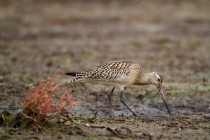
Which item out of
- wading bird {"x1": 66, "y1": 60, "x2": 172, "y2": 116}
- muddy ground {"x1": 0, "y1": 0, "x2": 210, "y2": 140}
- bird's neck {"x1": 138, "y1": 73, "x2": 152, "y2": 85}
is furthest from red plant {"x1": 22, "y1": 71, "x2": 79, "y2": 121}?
bird's neck {"x1": 138, "y1": 73, "x2": 152, "y2": 85}

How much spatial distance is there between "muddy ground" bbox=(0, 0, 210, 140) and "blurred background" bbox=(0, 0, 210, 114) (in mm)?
22

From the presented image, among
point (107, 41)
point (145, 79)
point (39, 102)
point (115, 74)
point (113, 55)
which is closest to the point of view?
point (39, 102)

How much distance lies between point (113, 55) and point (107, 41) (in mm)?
2481

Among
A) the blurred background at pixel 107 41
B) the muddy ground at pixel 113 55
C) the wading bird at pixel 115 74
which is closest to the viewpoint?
the muddy ground at pixel 113 55

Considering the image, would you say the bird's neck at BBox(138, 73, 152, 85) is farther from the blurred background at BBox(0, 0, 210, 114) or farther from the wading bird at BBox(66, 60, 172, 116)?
the blurred background at BBox(0, 0, 210, 114)

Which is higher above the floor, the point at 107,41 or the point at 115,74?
the point at 107,41

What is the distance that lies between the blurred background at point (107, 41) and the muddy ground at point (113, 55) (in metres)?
0.02

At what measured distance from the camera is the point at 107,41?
1989 centimetres

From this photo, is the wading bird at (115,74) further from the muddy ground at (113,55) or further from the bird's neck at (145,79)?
the muddy ground at (113,55)

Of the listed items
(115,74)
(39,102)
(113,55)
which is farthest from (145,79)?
(113,55)

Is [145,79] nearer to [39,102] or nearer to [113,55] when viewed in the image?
[39,102]

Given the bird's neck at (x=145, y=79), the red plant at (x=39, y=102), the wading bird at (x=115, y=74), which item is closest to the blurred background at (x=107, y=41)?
the bird's neck at (x=145, y=79)

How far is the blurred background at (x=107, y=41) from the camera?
13016 millimetres

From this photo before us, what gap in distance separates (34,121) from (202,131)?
232 cm
